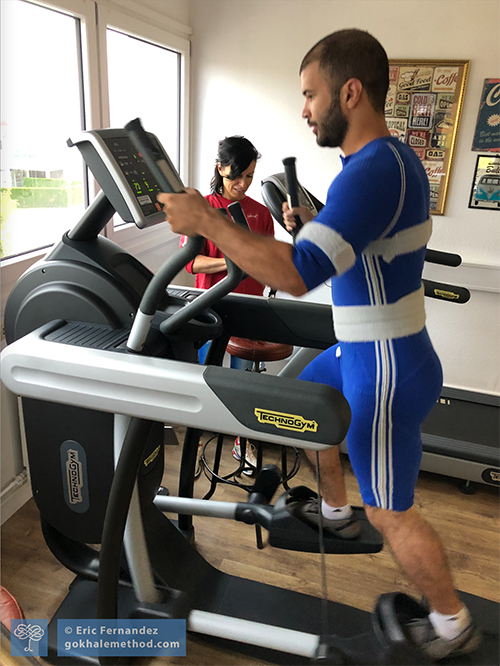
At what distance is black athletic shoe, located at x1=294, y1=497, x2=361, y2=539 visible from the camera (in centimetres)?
171

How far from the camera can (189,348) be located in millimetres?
1557

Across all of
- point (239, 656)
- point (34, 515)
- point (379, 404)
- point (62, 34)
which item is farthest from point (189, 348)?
point (62, 34)

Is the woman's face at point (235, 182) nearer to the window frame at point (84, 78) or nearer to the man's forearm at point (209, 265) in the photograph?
the man's forearm at point (209, 265)

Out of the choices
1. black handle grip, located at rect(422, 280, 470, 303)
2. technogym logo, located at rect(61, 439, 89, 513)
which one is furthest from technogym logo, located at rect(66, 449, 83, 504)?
black handle grip, located at rect(422, 280, 470, 303)

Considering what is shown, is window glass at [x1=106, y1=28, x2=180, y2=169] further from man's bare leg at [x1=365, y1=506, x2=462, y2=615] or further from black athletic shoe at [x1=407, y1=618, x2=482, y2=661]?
black athletic shoe at [x1=407, y1=618, x2=482, y2=661]

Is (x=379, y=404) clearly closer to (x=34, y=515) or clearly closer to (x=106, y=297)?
(x=106, y=297)

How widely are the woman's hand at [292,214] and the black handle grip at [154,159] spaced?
0.45 m

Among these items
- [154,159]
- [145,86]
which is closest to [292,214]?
[154,159]

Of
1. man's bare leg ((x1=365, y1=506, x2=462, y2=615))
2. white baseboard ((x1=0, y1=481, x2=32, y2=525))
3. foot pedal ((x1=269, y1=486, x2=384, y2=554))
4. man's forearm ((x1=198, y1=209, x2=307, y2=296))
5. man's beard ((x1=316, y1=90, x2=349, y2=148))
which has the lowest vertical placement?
white baseboard ((x1=0, y1=481, x2=32, y2=525))

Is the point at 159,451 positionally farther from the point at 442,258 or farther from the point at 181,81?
the point at 181,81

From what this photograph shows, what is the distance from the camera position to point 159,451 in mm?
1529

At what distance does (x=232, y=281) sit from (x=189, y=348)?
0.38 meters

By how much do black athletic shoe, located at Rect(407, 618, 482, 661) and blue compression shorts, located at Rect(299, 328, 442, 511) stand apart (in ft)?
1.24

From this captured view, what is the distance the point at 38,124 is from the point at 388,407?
1740 millimetres
